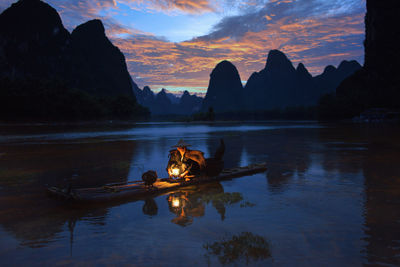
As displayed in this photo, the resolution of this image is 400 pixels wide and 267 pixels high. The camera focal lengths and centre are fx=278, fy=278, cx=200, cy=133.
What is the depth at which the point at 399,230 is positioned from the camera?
630 centimetres

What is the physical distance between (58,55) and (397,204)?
224709 mm

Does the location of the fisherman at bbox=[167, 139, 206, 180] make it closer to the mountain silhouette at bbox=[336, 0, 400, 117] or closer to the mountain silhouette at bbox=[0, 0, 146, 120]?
the mountain silhouette at bbox=[0, 0, 146, 120]

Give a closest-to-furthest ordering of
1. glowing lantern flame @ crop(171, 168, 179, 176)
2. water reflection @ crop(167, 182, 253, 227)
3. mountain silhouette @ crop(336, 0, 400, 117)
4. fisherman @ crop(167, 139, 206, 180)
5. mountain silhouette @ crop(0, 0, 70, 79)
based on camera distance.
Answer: water reflection @ crop(167, 182, 253, 227)
fisherman @ crop(167, 139, 206, 180)
glowing lantern flame @ crop(171, 168, 179, 176)
mountain silhouette @ crop(336, 0, 400, 117)
mountain silhouette @ crop(0, 0, 70, 79)

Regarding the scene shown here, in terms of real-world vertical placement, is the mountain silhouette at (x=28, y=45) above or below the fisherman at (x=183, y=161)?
above

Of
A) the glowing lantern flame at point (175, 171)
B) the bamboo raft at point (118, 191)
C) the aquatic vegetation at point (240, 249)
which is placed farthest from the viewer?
the glowing lantern flame at point (175, 171)

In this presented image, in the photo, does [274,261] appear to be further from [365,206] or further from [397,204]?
[397,204]

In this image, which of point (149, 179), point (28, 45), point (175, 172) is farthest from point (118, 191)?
point (28, 45)

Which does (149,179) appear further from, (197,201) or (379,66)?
(379,66)

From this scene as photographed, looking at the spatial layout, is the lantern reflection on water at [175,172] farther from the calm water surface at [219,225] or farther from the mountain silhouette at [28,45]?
the mountain silhouette at [28,45]

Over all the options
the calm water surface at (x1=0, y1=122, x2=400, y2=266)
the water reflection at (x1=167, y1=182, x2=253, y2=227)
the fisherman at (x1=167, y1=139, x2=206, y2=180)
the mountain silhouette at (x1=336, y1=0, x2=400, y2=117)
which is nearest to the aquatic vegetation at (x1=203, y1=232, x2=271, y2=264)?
the calm water surface at (x1=0, y1=122, x2=400, y2=266)

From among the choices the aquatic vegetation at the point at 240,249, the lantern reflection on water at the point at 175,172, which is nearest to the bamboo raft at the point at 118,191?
the lantern reflection on water at the point at 175,172

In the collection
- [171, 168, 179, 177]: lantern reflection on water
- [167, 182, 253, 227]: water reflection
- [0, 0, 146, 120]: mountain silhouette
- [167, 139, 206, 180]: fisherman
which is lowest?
[167, 182, 253, 227]: water reflection

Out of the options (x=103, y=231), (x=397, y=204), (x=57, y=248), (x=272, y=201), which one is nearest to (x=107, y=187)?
(x=103, y=231)

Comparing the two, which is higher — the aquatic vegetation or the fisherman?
the fisherman
